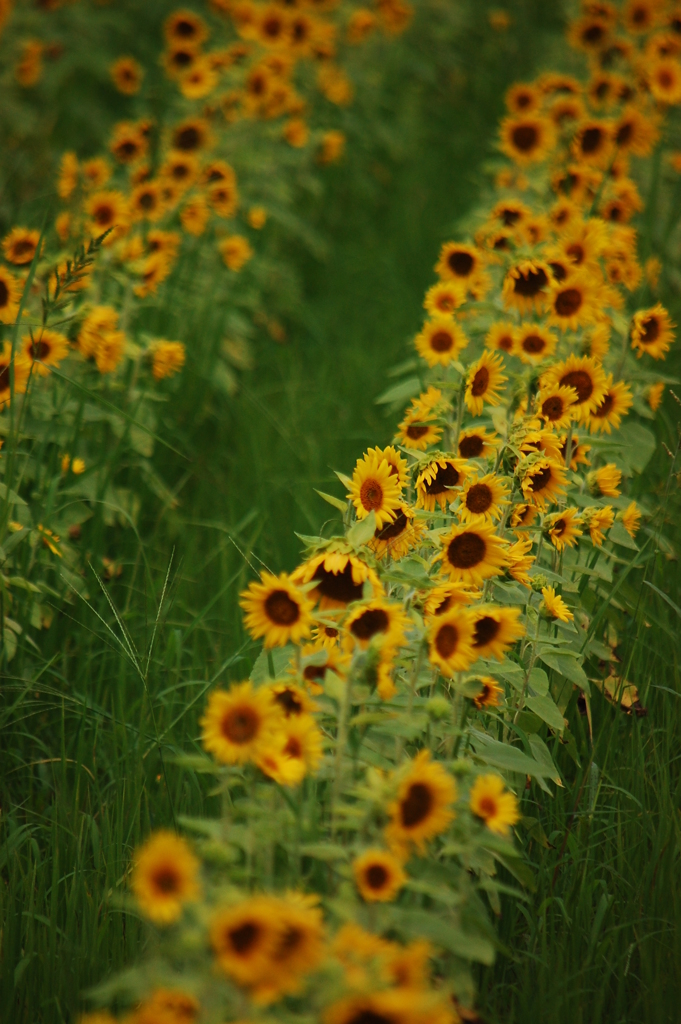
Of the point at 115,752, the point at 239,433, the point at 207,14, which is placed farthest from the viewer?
the point at 207,14

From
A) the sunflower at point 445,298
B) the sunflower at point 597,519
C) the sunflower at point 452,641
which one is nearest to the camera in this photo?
the sunflower at point 452,641

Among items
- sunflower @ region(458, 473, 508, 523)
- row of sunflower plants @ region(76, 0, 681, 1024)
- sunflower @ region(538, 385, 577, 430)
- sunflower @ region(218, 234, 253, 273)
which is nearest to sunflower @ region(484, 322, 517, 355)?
row of sunflower plants @ region(76, 0, 681, 1024)

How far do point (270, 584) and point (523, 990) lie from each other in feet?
2.64

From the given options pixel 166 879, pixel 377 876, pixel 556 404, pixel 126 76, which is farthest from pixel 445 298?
pixel 126 76

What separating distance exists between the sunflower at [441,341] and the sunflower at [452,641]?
1.22 meters

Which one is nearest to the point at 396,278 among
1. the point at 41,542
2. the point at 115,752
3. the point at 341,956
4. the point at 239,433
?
the point at 239,433

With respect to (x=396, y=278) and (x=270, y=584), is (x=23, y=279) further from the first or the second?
(x=396, y=278)

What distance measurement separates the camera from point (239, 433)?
3.76m

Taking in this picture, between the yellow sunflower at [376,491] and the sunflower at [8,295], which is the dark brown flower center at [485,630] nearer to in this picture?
the yellow sunflower at [376,491]

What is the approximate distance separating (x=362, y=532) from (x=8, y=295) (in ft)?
4.60

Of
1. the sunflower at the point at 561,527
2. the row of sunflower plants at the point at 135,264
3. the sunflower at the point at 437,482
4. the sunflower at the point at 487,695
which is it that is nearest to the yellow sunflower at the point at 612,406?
the sunflower at the point at 561,527

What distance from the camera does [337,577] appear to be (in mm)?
1720

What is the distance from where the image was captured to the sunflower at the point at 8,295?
2551 millimetres

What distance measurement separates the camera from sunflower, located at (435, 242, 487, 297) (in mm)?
3031
